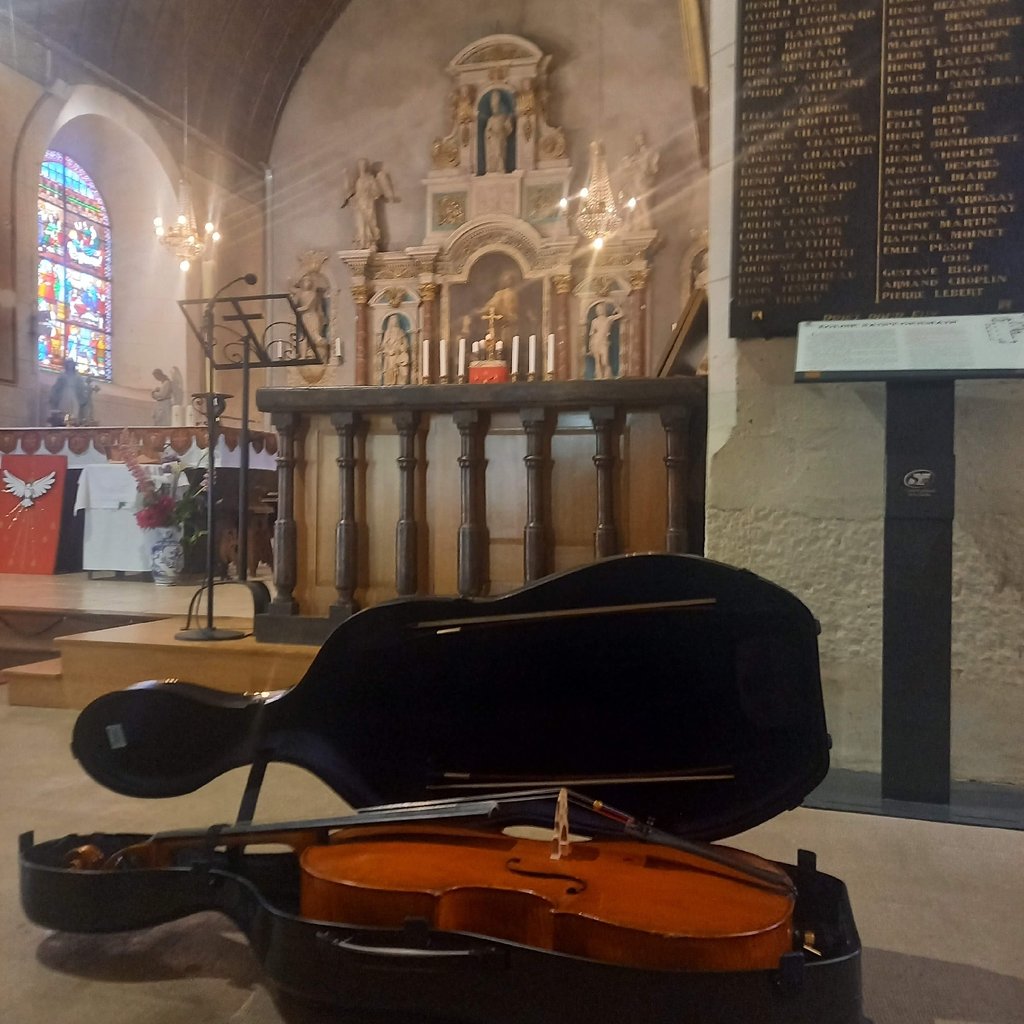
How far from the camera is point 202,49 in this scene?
9734mm

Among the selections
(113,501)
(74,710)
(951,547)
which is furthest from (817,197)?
(113,501)

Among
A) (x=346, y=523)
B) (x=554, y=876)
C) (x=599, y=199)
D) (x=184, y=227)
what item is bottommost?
(x=554, y=876)

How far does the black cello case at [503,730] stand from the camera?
1271 mm

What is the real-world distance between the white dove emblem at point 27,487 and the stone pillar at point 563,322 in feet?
16.9

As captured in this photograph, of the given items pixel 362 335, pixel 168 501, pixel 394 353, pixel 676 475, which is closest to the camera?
pixel 676 475

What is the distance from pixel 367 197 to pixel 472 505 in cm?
858

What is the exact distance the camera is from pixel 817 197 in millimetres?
2145

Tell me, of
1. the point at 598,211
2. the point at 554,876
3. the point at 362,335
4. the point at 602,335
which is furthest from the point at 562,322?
the point at 554,876

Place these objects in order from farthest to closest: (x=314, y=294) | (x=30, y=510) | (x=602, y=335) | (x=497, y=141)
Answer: (x=314, y=294)
(x=497, y=141)
(x=602, y=335)
(x=30, y=510)

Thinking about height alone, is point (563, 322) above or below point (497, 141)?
below

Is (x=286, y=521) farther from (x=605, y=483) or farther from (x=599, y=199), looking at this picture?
(x=599, y=199)

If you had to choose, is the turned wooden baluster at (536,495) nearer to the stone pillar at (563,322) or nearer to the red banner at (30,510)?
the red banner at (30,510)

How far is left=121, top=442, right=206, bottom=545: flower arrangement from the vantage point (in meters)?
5.57

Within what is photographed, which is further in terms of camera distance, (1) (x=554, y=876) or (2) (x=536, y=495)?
(2) (x=536, y=495)
